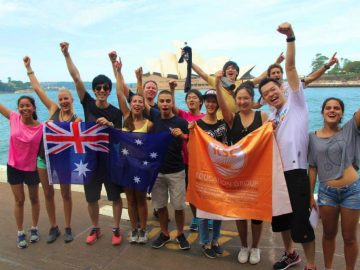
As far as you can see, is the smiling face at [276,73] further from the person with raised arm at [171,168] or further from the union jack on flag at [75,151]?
the union jack on flag at [75,151]

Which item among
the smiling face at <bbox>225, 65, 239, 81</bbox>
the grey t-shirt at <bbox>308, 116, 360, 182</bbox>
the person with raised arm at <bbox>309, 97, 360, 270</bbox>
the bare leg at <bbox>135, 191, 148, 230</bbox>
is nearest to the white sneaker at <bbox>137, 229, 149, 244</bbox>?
the bare leg at <bbox>135, 191, 148, 230</bbox>

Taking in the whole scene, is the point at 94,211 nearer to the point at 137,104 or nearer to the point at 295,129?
the point at 137,104

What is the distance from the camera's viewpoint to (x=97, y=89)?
4.13m

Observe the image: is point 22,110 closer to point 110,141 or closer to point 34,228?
point 110,141

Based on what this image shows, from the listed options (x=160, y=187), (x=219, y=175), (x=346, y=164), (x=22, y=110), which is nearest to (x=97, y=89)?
(x=22, y=110)

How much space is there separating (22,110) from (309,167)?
340cm

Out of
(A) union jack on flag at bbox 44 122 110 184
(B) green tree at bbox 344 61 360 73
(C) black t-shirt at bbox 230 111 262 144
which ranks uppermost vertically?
(B) green tree at bbox 344 61 360 73

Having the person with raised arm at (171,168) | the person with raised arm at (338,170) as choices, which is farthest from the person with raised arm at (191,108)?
the person with raised arm at (338,170)

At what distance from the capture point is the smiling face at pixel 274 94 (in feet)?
10.9

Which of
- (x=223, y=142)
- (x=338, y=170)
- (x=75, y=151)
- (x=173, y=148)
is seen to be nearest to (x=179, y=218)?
(x=173, y=148)

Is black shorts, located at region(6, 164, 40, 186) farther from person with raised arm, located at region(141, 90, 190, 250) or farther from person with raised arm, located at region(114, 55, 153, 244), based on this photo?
person with raised arm, located at region(141, 90, 190, 250)

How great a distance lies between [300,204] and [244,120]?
1035 millimetres

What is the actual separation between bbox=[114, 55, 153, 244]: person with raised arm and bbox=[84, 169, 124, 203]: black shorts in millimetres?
169

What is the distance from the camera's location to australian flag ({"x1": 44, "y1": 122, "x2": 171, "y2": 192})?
4031 millimetres
